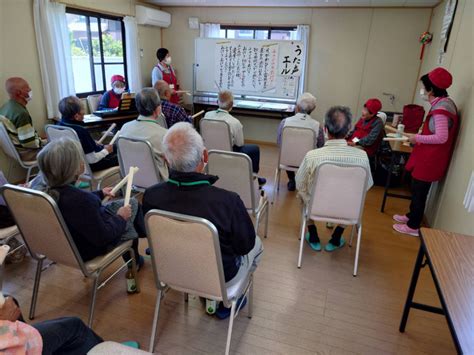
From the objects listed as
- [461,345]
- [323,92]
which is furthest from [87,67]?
[461,345]

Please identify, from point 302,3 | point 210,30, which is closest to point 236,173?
point 302,3

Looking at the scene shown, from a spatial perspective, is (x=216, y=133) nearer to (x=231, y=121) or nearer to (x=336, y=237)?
(x=231, y=121)

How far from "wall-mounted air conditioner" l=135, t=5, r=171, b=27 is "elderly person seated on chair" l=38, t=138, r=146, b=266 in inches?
172

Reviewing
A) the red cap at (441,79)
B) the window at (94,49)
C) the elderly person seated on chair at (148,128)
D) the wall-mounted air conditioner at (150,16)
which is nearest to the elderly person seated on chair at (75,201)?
the elderly person seated on chair at (148,128)

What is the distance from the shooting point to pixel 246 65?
538 cm

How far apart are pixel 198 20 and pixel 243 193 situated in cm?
445

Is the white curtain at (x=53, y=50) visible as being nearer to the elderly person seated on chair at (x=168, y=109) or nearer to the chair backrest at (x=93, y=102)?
the chair backrest at (x=93, y=102)

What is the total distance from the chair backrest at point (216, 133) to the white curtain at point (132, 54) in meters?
2.67

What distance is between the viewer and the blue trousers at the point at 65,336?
3.86 feet

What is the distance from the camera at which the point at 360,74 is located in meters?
5.09

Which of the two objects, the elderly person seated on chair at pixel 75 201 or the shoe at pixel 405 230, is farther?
the shoe at pixel 405 230

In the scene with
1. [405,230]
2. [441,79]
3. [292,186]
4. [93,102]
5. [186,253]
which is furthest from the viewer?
[93,102]

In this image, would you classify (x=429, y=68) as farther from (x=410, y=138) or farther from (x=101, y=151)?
(x=101, y=151)

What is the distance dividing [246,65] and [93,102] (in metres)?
2.47
